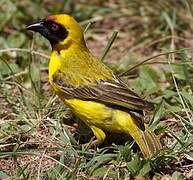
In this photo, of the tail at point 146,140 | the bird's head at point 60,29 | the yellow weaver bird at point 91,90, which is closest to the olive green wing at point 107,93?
the yellow weaver bird at point 91,90

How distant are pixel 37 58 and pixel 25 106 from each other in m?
1.10

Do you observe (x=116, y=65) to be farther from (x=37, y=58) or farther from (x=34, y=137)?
(x=34, y=137)

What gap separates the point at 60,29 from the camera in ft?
17.6

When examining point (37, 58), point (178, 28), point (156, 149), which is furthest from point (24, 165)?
point (178, 28)

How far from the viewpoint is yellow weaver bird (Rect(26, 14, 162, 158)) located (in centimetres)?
498

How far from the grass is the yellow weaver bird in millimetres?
158

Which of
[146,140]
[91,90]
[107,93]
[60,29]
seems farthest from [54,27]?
[146,140]

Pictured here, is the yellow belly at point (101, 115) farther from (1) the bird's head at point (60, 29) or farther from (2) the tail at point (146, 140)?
(1) the bird's head at point (60, 29)

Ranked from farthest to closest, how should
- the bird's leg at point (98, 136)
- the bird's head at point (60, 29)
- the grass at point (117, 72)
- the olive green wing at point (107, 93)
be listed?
the bird's head at point (60, 29), the bird's leg at point (98, 136), the olive green wing at point (107, 93), the grass at point (117, 72)

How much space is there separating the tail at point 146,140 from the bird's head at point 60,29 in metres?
1.02

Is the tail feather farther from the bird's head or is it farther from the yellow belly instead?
the bird's head

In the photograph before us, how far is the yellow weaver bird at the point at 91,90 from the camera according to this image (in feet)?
16.3

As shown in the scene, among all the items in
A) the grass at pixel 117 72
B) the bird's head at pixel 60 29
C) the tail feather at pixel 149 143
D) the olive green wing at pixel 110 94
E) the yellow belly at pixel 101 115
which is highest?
the bird's head at pixel 60 29

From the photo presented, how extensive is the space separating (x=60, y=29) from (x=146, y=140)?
124 cm
